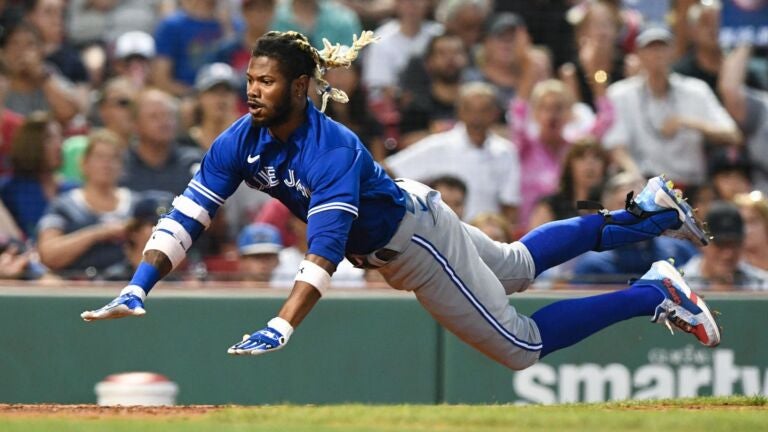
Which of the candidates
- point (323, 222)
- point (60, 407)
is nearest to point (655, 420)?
point (323, 222)

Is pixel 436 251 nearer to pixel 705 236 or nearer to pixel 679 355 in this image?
pixel 705 236

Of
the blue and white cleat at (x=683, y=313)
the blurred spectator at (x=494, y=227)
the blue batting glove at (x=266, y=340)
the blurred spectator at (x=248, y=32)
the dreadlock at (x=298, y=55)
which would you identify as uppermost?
the blurred spectator at (x=248, y=32)

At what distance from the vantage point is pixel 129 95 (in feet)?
32.3

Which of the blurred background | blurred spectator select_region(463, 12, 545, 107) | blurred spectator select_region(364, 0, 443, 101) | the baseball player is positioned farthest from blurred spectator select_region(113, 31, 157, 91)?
the baseball player

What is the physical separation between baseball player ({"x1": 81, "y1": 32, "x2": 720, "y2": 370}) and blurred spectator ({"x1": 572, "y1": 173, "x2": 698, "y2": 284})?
2774 mm

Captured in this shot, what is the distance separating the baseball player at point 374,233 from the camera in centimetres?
486

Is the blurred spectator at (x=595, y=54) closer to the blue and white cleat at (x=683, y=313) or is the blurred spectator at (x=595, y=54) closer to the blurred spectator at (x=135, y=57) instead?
the blurred spectator at (x=135, y=57)

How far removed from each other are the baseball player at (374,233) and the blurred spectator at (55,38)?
535cm

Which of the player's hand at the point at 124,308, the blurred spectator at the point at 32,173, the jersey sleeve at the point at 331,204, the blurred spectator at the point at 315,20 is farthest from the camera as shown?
the blurred spectator at the point at 315,20

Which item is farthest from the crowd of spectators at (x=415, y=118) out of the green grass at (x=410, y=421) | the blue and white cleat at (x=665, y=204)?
the green grass at (x=410, y=421)

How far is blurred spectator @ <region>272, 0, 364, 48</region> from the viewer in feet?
34.1

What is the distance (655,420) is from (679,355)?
2850mm

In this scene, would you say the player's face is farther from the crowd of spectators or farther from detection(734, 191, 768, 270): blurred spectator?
detection(734, 191, 768, 270): blurred spectator

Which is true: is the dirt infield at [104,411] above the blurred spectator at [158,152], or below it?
below
